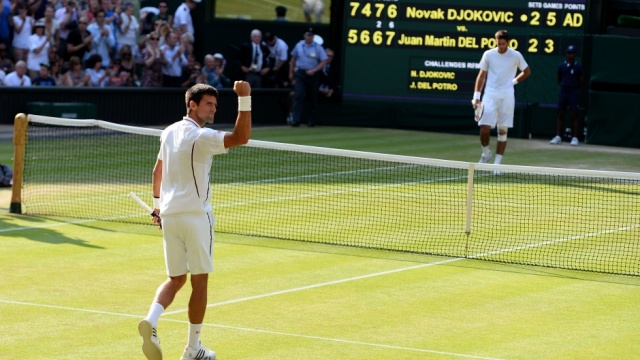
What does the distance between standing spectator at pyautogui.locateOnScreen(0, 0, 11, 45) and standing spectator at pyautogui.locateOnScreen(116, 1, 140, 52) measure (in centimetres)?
259

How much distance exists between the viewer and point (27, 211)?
15773 mm

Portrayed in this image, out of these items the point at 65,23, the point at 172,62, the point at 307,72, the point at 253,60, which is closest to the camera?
the point at 65,23

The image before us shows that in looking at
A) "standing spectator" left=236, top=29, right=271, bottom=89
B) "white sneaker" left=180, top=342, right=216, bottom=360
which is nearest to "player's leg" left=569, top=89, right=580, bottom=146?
"standing spectator" left=236, top=29, right=271, bottom=89

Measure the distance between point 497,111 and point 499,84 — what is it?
46 centimetres

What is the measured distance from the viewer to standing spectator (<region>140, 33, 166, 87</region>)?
2778cm

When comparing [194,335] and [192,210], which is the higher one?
[192,210]

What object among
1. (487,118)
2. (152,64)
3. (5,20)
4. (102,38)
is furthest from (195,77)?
(487,118)

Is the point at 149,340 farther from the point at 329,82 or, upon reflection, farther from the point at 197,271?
the point at 329,82

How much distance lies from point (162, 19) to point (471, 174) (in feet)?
54.8

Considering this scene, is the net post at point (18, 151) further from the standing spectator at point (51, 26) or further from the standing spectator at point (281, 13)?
the standing spectator at point (281, 13)

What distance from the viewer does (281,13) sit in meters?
30.7

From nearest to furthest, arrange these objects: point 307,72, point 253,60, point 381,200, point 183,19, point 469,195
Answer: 1. point 469,195
2. point 381,200
3. point 307,72
4. point 183,19
5. point 253,60

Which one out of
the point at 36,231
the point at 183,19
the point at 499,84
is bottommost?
the point at 36,231

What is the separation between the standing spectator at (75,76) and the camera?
2605 centimetres
